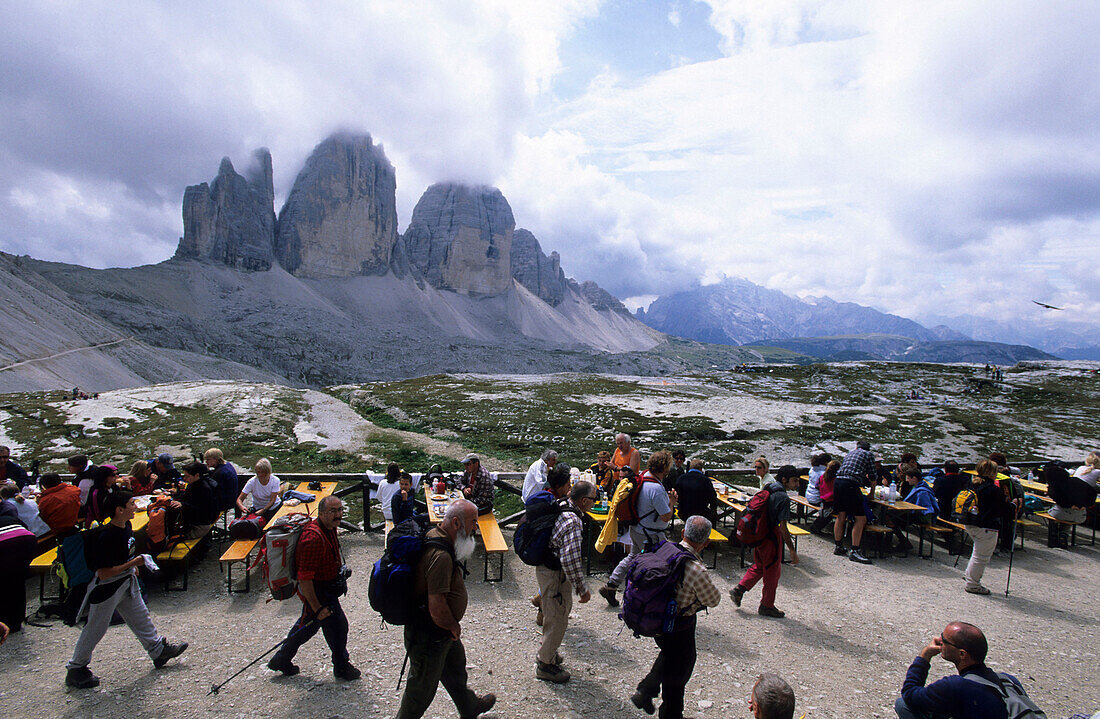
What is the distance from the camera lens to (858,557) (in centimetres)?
Answer: 1173

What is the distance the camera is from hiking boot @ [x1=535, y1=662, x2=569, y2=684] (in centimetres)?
662

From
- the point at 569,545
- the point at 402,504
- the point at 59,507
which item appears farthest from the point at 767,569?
the point at 59,507

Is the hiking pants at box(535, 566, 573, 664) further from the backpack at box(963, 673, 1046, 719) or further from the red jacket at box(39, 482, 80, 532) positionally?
the red jacket at box(39, 482, 80, 532)

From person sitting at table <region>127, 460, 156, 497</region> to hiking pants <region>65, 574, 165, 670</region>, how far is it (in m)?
5.67

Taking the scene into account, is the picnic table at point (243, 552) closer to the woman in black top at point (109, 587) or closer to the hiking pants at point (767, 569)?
the woman in black top at point (109, 587)

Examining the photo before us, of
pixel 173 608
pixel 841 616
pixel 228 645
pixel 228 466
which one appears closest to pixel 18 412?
pixel 228 466

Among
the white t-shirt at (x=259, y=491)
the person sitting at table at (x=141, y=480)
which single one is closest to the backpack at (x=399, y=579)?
the white t-shirt at (x=259, y=491)

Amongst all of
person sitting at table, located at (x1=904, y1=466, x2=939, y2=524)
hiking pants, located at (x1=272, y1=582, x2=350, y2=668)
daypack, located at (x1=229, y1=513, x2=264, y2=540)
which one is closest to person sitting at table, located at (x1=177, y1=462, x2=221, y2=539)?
daypack, located at (x1=229, y1=513, x2=264, y2=540)

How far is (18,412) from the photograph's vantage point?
98.4 ft

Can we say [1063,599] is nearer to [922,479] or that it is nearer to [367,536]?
[922,479]

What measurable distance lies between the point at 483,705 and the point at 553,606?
136cm

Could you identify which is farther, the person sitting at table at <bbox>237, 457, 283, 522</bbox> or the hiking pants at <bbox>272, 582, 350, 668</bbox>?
the person sitting at table at <bbox>237, 457, 283, 522</bbox>

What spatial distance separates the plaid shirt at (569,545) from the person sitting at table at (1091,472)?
15.3m

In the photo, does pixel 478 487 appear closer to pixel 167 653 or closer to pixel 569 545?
pixel 569 545
